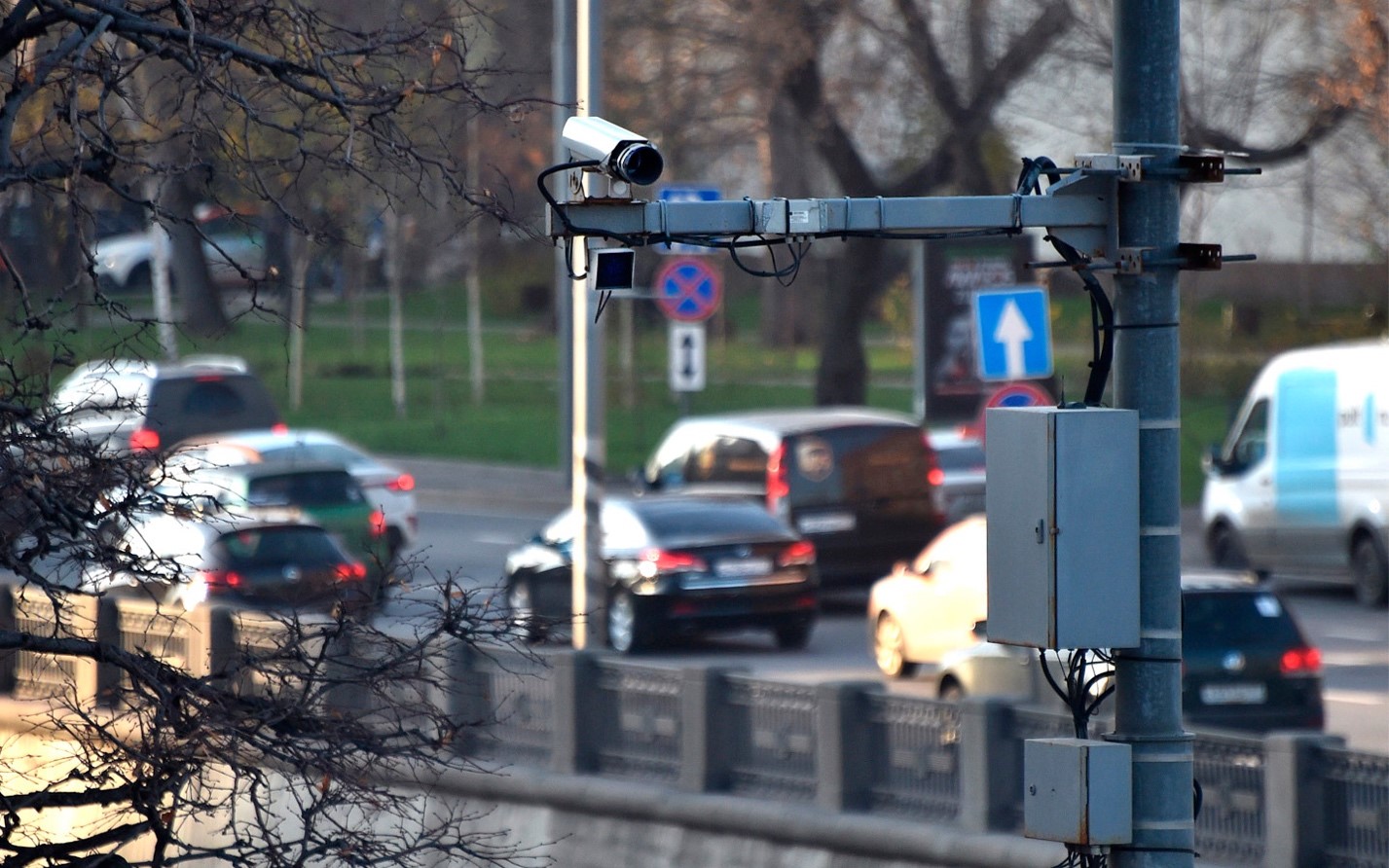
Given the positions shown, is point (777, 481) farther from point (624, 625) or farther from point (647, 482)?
point (624, 625)

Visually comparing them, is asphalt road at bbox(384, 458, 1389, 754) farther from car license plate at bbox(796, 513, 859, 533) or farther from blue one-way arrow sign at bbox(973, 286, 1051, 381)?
blue one-way arrow sign at bbox(973, 286, 1051, 381)

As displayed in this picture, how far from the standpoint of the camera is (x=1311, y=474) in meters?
22.3

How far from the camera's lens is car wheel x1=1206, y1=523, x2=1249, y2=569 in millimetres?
23672

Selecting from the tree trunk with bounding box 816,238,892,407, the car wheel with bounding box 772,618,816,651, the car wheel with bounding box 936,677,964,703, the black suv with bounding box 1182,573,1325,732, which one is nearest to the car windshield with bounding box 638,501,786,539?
the car wheel with bounding box 772,618,816,651

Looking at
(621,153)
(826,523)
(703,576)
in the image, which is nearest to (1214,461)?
(826,523)

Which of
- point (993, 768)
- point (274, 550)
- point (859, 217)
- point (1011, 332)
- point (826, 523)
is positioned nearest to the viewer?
point (859, 217)

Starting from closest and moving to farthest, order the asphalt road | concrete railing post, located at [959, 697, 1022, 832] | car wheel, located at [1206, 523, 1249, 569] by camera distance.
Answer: concrete railing post, located at [959, 697, 1022, 832] < the asphalt road < car wheel, located at [1206, 523, 1249, 569]

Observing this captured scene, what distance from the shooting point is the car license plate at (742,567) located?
62.1 ft

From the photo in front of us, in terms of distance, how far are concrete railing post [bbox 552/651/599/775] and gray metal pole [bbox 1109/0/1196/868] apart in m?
7.05

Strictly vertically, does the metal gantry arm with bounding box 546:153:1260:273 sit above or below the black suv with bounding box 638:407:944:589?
above

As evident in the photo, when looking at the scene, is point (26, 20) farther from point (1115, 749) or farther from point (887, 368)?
point (887, 368)

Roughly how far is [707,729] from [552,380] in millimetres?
39702

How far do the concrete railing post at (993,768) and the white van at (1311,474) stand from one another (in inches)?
435

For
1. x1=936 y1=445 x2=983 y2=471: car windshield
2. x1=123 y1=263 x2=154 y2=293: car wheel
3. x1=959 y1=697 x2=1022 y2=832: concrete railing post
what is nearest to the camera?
x1=959 y1=697 x2=1022 y2=832: concrete railing post
